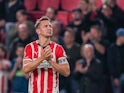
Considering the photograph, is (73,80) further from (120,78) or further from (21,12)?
(21,12)

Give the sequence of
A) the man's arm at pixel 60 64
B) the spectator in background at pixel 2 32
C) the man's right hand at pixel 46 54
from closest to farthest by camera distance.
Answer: the man's right hand at pixel 46 54
the man's arm at pixel 60 64
the spectator in background at pixel 2 32

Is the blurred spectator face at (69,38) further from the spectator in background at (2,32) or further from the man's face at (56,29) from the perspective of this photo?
the spectator in background at (2,32)

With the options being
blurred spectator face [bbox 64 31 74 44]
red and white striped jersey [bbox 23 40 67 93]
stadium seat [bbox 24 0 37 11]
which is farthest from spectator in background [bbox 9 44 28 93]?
red and white striped jersey [bbox 23 40 67 93]

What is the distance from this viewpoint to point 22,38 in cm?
1239

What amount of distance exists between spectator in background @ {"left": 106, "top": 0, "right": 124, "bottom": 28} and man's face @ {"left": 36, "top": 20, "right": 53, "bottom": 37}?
5280 mm

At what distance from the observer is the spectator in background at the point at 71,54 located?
444 inches

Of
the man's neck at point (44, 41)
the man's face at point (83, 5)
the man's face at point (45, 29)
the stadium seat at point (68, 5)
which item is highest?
the stadium seat at point (68, 5)

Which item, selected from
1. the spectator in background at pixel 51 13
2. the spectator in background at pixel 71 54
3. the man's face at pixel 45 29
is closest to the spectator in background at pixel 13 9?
the spectator in background at pixel 51 13

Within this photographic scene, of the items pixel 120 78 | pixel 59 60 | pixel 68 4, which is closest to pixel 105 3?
pixel 68 4

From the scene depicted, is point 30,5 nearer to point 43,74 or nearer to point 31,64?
point 43,74

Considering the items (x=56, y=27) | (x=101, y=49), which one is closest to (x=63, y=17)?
(x=56, y=27)

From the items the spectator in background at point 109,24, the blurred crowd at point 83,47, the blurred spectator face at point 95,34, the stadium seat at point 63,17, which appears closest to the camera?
the blurred crowd at point 83,47

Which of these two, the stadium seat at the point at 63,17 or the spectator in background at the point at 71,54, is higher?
the stadium seat at the point at 63,17

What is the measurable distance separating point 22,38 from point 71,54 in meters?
1.35
